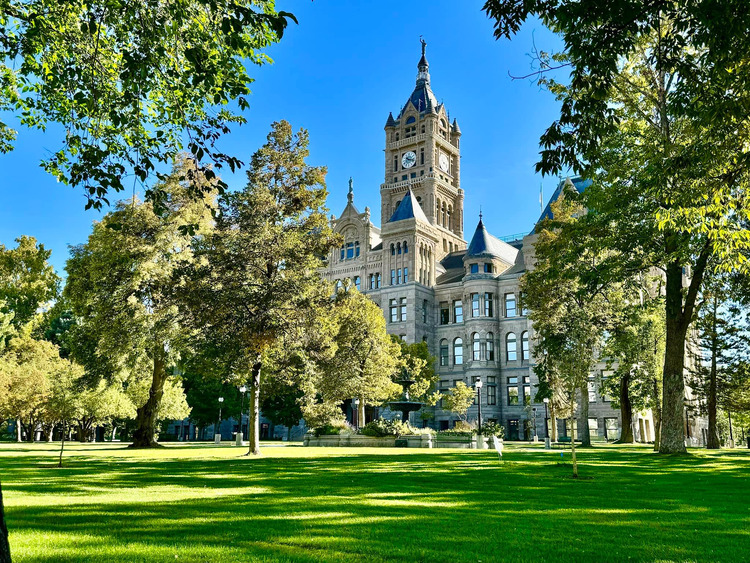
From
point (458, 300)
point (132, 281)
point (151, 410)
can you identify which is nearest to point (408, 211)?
point (458, 300)

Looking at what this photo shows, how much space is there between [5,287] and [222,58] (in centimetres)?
2658

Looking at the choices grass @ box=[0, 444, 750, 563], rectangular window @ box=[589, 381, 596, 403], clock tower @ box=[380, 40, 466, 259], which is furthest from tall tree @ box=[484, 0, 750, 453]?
clock tower @ box=[380, 40, 466, 259]

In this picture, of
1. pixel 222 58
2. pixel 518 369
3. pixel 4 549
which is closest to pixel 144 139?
pixel 222 58

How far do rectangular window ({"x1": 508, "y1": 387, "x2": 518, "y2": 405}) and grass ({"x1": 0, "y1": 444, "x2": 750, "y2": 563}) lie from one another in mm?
55804

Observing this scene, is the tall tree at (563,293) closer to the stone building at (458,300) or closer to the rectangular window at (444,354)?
the stone building at (458,300)

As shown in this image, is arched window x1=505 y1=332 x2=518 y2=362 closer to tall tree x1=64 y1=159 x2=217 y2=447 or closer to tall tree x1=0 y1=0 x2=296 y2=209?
tall tree x1=64 y1=159 x2=217 y2=447

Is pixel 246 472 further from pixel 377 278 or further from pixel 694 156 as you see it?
pixel 377 278

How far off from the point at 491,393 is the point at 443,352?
835 centimetres

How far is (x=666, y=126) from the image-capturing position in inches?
907

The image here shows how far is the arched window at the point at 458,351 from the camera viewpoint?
2928 inches

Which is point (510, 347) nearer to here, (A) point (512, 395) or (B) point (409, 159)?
(A) point (512, 395)

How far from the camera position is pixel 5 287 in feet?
103

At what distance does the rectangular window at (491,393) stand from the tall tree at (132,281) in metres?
45.0

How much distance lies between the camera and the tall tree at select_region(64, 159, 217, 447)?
30828mm
